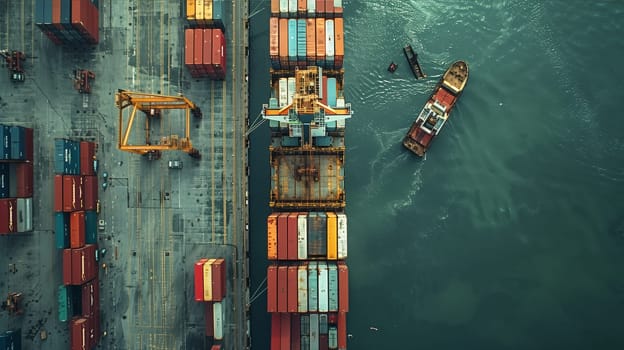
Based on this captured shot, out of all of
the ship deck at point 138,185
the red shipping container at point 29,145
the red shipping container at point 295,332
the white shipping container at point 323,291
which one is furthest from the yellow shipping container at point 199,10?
→ the red shipping container at point 295,332

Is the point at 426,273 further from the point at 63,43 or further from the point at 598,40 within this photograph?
the point at 63,43

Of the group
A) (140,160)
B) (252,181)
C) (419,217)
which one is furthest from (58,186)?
(419,217)

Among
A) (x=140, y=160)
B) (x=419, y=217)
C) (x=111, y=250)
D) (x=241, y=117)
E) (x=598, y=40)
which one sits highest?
A: (x=598, y=40)

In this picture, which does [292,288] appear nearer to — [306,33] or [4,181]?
[306,33]

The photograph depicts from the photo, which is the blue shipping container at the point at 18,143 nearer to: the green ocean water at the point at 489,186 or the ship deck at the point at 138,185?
the ship deck at the point at 138,185

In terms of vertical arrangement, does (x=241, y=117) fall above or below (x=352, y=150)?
above

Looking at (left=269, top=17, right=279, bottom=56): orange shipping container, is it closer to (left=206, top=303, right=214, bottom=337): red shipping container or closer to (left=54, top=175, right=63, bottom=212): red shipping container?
(left=54, top=175, right=63, bottom=212): red shipping container
